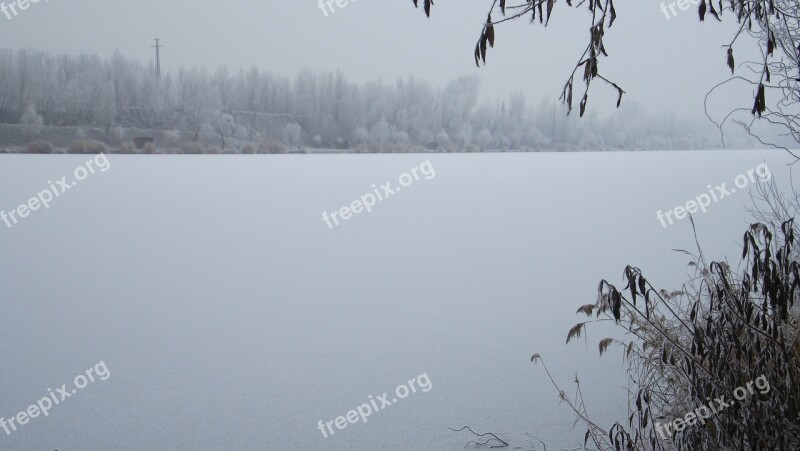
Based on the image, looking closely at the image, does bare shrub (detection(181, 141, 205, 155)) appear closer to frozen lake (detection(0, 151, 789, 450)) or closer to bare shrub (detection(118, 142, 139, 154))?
bare shrub (detection(118, 142, 139, 154))

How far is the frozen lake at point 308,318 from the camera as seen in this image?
2456 mm

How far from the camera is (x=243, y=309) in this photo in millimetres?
4145

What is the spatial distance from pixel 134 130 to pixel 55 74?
20.4 ft

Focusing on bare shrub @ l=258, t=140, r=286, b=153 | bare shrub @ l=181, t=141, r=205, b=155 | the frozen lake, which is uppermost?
bare shrub @ l=181, t=141, r=205, b=155

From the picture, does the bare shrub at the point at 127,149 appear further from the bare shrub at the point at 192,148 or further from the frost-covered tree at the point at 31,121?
the frost-covered tree at the point at 31,121

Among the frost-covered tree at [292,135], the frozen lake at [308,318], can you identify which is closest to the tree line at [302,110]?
the frost-covered tree at [292,135]

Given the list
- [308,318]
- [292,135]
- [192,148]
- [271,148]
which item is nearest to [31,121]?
[192,148]

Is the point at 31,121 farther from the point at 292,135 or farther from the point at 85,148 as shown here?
the point at 292,135

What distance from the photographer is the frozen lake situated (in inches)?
96.7

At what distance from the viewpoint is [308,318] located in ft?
12.9

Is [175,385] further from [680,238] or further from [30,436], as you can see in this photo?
[680,238]

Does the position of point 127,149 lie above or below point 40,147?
below

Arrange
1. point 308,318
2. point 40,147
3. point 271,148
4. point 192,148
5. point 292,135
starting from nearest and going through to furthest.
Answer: point 308,318 < point 40,147 < point 192,148 < point 271,148 < point 292,135

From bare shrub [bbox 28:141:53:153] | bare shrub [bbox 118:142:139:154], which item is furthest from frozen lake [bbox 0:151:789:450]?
bare shrub [bbox 118:142:139:154]
